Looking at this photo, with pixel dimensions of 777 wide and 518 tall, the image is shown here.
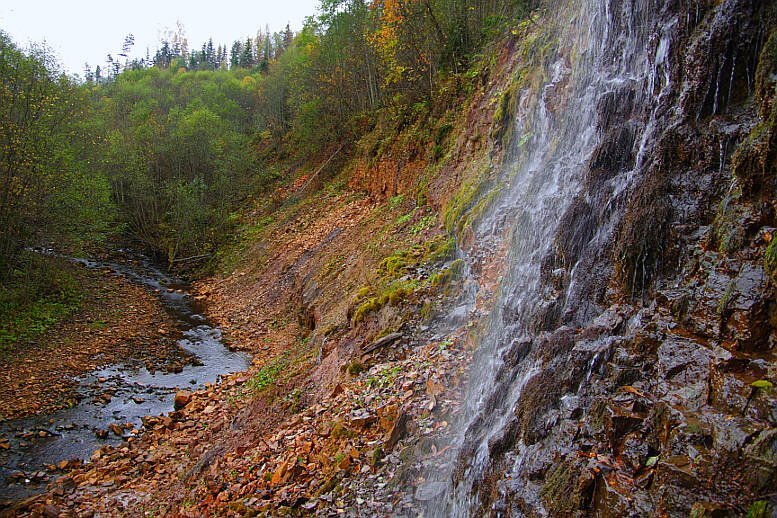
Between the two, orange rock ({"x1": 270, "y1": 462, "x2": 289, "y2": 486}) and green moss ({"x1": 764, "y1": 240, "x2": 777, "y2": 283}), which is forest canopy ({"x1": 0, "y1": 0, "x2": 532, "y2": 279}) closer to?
green moss ({"x1": 764, "y1": 240, "x2": 777, "y2": 283})

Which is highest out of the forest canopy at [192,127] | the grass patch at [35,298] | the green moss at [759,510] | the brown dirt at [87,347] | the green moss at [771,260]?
the forest canopy at [192,127]

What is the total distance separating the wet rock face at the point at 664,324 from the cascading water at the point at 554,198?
0.15ft

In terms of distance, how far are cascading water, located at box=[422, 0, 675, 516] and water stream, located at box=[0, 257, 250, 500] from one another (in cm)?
798

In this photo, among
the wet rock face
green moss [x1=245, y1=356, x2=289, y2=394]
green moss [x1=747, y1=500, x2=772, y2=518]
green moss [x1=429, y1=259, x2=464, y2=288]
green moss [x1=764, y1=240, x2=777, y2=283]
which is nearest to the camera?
green moss [x1=747, y1=500, x2=772, y2=518]

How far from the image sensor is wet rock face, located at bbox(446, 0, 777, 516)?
367 centimetres

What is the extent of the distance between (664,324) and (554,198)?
10.8 feet

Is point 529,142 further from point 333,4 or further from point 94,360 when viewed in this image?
point 333,4

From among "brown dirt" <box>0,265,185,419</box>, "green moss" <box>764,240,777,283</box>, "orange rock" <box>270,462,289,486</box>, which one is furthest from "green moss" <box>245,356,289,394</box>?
"green moss" <box>764,240,777,283</box>

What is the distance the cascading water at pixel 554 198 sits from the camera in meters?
5.64

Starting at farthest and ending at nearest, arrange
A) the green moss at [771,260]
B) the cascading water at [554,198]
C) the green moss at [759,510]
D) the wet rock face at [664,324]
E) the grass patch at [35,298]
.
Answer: the grass patch at [35,298]
the cascading water at [554,198]
the green moss at [771,260]
the wet rock face at [664,324]
the green moss at [759,510]

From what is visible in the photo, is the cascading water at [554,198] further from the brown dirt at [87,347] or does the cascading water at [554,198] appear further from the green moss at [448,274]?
the brown dirt at [87,347]

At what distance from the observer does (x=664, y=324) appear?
468 cm

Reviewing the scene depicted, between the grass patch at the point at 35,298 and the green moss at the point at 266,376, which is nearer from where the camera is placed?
the green moss at the point at 266,376

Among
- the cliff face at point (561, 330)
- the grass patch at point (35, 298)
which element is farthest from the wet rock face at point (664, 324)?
the grass patch at point (35, 298)
